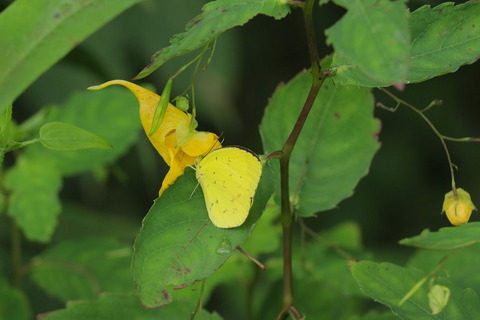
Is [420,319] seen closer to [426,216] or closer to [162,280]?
[162,280]

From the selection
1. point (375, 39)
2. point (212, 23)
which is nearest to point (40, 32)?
Result: point (212, 23)

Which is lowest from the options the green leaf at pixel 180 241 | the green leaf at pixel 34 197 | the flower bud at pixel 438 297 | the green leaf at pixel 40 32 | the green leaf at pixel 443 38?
the green leaf at pixel 34 197

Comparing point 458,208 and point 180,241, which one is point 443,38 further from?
point 180,241

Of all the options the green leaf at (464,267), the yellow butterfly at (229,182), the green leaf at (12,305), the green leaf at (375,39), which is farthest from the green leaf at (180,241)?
the green leaf at (12,305)

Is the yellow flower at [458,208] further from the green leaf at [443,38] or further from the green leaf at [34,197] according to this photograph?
the green leaf at [34,197]

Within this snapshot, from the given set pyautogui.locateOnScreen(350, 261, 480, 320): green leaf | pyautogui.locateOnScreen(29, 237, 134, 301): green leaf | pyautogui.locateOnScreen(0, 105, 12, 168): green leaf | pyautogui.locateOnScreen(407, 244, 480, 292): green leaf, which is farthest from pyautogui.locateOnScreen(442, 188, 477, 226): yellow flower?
pyautogui.locateOnScreen(29, 237, 134, 301): green leaf

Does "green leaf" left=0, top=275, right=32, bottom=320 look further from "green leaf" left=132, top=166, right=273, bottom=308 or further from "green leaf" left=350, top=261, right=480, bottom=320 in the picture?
"green leaf" left=350, top=261, right=480, bottom=320
